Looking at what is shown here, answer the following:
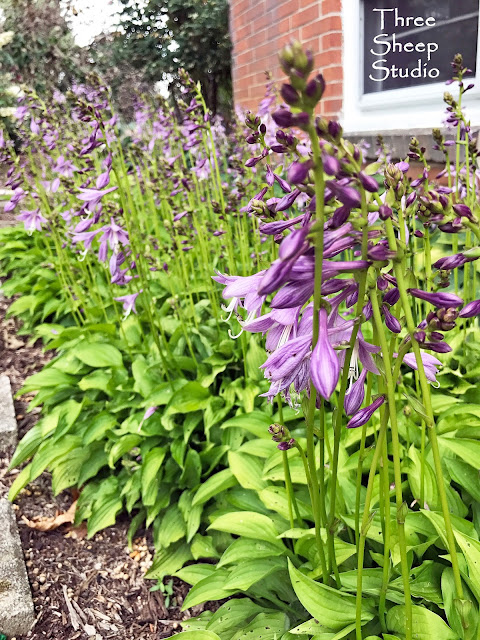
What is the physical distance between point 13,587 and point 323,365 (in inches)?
81.1

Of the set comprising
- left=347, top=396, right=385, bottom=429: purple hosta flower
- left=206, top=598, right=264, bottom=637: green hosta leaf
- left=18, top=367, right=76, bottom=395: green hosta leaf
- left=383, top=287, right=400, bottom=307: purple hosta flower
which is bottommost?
left=206, top=598, right=264, bottom=637: green hosta leaf

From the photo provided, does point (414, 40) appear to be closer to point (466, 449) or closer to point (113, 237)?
point (113, 237)

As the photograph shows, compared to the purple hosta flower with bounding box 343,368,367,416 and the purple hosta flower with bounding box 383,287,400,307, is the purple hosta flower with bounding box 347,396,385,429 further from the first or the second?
the purple hosta flower with bounding box 383,287,400,307

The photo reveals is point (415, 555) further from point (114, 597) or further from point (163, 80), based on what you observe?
point (163, 80)

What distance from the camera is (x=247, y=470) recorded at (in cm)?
209

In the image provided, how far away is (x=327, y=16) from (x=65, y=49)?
30.9 ft

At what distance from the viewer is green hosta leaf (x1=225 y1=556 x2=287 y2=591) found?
1629 millimetres

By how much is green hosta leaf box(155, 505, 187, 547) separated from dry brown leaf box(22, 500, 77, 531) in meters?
0.57

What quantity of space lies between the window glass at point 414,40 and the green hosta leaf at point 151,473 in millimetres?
3429

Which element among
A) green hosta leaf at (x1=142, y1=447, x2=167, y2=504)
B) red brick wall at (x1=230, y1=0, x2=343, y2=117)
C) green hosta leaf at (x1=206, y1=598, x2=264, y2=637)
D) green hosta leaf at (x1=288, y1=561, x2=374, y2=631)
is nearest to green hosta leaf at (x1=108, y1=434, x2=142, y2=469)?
green hosta leaf at (x1=142, y1=447, x2=167, y2=504)

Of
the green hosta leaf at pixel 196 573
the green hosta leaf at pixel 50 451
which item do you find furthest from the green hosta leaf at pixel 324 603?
the green hosta leaf at pixel 50 451

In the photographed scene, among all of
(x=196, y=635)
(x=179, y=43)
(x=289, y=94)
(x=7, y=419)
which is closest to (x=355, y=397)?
(x=289, y=94)

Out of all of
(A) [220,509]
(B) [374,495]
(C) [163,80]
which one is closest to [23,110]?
(A) [220,509]

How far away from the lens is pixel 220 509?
2176 mm
